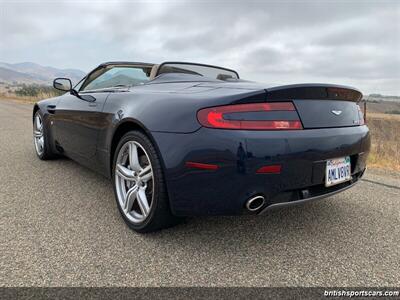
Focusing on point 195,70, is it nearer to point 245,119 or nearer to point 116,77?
point 116,77

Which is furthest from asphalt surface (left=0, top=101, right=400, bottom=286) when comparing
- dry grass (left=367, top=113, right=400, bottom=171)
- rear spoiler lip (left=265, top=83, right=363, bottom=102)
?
dry grass (left=367, top=113, right=400, bottom=171)

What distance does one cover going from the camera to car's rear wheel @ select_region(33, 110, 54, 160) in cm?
433

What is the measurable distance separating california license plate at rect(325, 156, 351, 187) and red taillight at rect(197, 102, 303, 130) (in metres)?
0.36

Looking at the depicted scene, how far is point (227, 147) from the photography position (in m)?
1.84

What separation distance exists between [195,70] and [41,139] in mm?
2474

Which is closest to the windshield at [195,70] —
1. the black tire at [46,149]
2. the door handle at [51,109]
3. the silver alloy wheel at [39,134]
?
the door handle at [51,109]

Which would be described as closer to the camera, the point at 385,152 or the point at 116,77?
the point at 116,77

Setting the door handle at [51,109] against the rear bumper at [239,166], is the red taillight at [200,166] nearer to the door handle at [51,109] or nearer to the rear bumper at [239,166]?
the rear bumper at [239,166]

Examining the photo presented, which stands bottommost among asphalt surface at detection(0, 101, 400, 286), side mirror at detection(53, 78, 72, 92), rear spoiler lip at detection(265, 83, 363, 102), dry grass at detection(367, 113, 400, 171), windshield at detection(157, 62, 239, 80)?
dry grass at detection(367, 113, 400, 171)

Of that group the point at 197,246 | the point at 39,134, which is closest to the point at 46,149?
the point at 39,134

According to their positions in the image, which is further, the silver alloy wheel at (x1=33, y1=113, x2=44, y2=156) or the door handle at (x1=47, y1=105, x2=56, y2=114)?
the silver alloy wheel at (x1=33, y1=113, x2=44, y2=156)

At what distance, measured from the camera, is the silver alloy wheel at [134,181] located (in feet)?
7.56

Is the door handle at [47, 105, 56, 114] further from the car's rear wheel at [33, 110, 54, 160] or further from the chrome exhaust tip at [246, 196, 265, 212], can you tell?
the chrome exhaust tip at [246, 196, 265, 212]

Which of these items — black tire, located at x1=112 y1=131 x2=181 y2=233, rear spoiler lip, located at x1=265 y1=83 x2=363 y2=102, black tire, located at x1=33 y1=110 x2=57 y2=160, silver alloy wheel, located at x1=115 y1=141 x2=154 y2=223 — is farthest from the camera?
black tire, located at x1=33 y1=110 x2=57 y2=160
